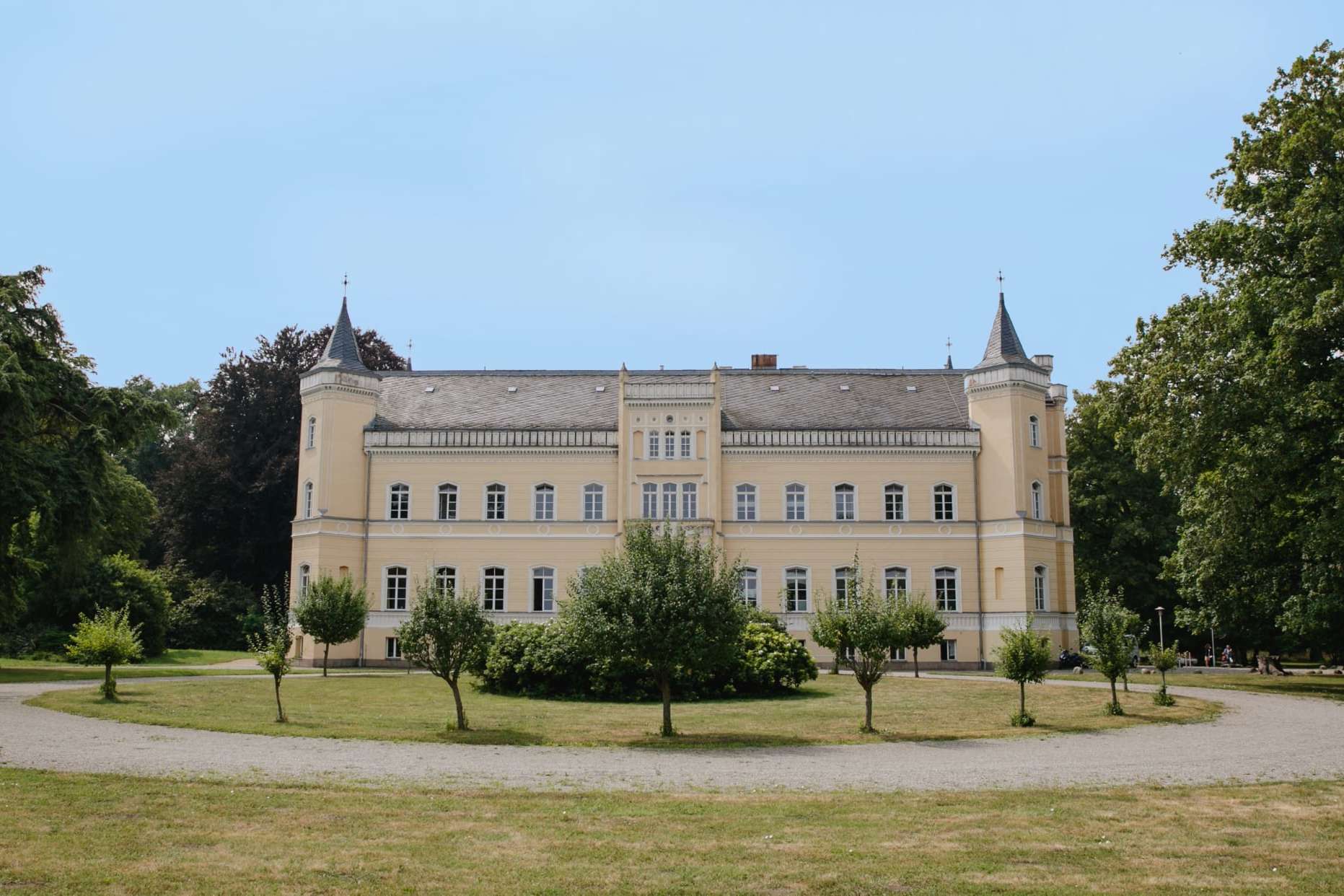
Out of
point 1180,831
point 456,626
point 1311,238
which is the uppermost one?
point 1311,238

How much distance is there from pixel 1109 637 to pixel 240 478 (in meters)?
40.3

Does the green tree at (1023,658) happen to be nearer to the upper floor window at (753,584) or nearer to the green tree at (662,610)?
the green tree at (662,610)

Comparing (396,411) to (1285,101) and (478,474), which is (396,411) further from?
(1285,101)

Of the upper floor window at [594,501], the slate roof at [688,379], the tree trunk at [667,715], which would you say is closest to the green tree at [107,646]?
the tree trunk at [667,715]

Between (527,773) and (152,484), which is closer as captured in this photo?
(527,773)

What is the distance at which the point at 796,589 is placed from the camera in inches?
1758

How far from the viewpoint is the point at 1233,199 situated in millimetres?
29859

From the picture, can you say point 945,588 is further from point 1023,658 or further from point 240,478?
point 240,478

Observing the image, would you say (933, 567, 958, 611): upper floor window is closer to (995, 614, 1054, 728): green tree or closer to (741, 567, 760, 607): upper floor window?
(741, 567, 760, 607): upper floor window

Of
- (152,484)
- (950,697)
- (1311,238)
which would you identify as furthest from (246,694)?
(152,484)

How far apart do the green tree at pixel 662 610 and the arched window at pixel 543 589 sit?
23142mm

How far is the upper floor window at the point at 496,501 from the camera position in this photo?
45.5m

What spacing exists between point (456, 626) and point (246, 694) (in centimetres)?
842

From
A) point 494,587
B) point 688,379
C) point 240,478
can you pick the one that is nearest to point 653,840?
point 494,587
